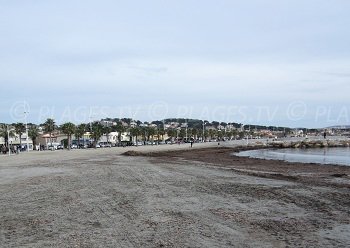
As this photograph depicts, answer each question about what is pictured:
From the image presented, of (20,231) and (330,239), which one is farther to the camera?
(20,231)

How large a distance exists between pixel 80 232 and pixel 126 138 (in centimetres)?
16926

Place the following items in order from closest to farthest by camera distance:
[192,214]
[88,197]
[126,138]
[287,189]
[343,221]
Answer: [343,221]
[192,214]
[88,197]
[287,189]
[126,138]

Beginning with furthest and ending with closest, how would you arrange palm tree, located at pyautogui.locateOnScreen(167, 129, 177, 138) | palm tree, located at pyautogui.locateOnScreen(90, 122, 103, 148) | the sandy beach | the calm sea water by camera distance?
1. palm tree, located at pyautogui.locateOnScreen(167, 129, 177, 138)
2. palm tree, located at pyautogui.locateOnScreen(90, 122, 103, 148)
3. the calm sea water
4. the sandy beach

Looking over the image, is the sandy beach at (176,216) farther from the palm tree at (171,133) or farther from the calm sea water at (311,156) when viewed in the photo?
the palm tree at (171,133)

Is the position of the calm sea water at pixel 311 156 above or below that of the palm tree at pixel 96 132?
below

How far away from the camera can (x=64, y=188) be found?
17.4 metres

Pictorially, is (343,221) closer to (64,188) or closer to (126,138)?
(64,188)

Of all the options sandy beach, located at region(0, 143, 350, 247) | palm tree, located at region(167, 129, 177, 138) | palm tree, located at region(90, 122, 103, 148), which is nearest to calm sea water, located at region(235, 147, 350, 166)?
sandy beach, located at region(0, 143, 350, 247)

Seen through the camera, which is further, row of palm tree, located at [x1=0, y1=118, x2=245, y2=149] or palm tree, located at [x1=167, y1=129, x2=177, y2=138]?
palm tree, located at [x1=167, y1=129, x2=177, y2=138]

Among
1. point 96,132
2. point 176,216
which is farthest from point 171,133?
point 176,216

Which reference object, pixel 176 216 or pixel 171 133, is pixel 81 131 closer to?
pixel 171 133

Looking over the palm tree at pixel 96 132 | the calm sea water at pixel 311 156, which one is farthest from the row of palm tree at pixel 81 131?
the calm sea water at pixel 311 156

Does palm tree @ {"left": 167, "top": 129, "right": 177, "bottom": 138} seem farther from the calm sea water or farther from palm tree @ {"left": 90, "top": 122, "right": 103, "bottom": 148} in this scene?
the calm sea water

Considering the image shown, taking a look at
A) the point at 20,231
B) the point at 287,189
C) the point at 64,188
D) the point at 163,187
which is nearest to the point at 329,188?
the point at 287,189
